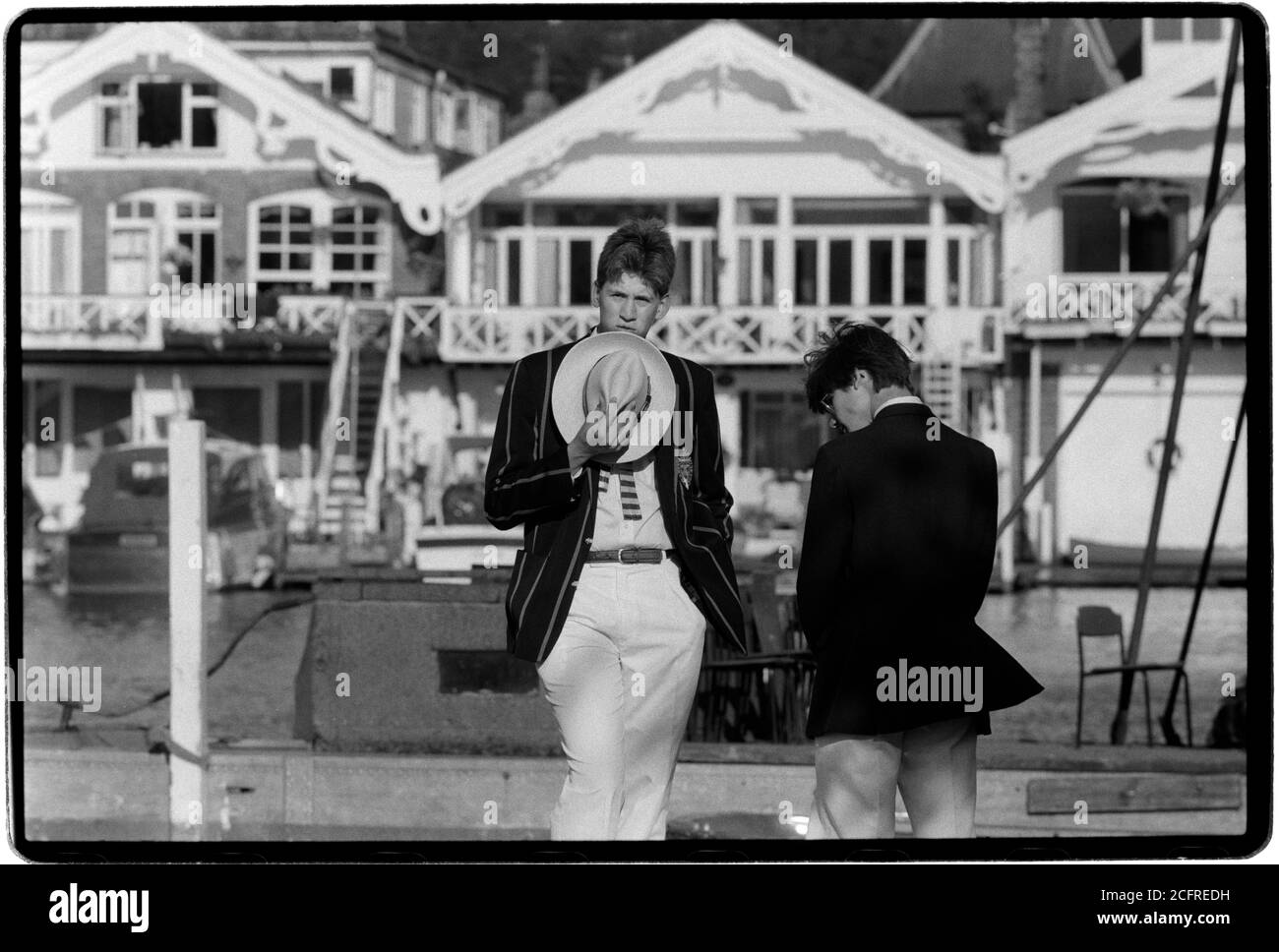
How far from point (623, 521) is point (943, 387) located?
2510 mm

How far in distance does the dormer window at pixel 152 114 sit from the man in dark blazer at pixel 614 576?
3.92 ft

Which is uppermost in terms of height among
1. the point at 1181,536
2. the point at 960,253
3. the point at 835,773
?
the point at 960,253

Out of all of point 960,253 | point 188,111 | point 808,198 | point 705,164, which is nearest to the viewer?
point 188,111

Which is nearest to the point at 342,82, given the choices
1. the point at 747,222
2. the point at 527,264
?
the point at 527,264

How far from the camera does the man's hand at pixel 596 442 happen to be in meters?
4.34

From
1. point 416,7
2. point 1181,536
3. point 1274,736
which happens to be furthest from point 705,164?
point 1274,736

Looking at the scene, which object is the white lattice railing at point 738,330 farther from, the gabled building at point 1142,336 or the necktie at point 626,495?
the necktie at point 626,495

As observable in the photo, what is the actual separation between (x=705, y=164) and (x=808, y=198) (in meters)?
0.80

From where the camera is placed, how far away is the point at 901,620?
4.37 metres

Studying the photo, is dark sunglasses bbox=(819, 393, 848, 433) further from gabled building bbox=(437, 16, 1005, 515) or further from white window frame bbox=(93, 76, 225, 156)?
white window frame bbox=(93, 76, 225, 156)

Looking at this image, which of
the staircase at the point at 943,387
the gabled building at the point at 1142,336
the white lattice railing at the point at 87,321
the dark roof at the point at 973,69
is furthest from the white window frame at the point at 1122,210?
the white lattice railing at the point at 87,321

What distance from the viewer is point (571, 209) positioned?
6758 mm

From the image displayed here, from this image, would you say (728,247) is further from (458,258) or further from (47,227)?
(47,227)
